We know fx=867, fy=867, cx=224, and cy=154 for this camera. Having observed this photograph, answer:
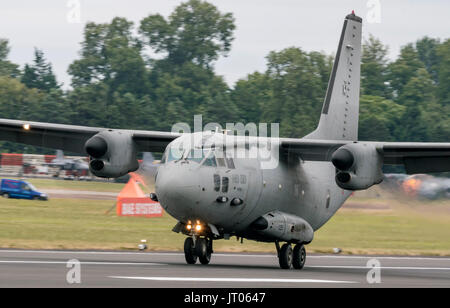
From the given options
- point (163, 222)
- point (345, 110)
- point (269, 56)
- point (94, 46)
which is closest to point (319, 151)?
point (345, 110)

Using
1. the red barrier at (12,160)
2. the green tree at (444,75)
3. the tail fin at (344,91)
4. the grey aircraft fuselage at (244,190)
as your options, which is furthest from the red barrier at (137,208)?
the green tree at (444,75)

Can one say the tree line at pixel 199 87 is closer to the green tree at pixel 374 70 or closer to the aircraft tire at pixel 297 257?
the green tree at pixel 374 70

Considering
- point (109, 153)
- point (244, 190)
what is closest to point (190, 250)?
point (244, 190)

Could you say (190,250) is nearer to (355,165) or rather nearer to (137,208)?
(355,165)

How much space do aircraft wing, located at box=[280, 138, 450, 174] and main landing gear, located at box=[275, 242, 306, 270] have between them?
2.62 m

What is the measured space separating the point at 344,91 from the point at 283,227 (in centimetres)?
690

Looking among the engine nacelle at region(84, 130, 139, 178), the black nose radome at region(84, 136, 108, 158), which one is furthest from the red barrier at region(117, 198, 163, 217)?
the black nose radome at region(84, 136, 108, 158)

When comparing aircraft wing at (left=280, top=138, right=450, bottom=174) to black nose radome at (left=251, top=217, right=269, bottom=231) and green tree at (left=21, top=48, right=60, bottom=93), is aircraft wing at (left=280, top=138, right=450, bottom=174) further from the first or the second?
green tree at (left=21, top=48, right=60, bottom=93)

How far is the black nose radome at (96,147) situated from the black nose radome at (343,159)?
628cm

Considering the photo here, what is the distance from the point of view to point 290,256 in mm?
23766

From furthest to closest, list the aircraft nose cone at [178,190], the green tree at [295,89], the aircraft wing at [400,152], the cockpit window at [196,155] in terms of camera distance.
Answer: the green tree at [295,89] → the aircraft wing at [400,152] → the cockpit window at [196,155] → the aircraft nose cone at [178,190]

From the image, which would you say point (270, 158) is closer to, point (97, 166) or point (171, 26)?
point (97, 166)

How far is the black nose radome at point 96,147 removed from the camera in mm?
23438

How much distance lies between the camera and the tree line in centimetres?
8012
